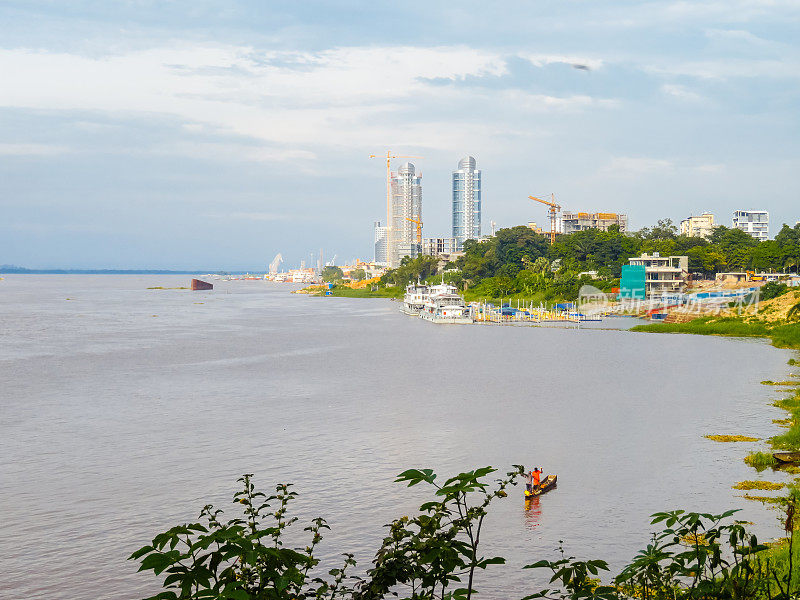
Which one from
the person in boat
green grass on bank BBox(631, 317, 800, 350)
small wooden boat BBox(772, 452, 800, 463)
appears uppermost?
green grass on bank BBox(631, 317, 800, 350)

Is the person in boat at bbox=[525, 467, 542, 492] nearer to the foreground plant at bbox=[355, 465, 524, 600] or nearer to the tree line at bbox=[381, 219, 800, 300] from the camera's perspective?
the foreground plant at bbox=[355, 465, 524, 600]

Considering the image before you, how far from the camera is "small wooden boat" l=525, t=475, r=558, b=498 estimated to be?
18.9 metres

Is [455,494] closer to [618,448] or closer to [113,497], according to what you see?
[113,497]

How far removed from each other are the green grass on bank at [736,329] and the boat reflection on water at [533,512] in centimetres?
4737

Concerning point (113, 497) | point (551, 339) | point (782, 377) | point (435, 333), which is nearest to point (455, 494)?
point (113, 497)

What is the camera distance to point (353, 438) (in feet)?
86.4

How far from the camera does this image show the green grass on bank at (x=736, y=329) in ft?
197

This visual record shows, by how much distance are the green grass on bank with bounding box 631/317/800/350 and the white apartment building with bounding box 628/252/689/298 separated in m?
30.2

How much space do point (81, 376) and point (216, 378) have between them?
7802 mm

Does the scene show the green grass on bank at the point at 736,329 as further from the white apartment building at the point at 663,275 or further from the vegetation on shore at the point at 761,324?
the white apartment building at the point at 663,275

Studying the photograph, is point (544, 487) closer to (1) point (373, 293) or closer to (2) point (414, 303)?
(2) point (414, 303)

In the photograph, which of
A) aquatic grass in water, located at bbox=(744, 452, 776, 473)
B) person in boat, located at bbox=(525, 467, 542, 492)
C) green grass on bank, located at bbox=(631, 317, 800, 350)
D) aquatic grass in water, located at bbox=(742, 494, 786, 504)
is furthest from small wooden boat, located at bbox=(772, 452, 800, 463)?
green grass on bank, located at bbox=(631, 317, 800, 350)

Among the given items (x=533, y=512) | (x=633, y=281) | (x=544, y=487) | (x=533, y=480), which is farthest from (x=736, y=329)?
(x=533, y=512)

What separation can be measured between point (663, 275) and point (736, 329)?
39.5m
